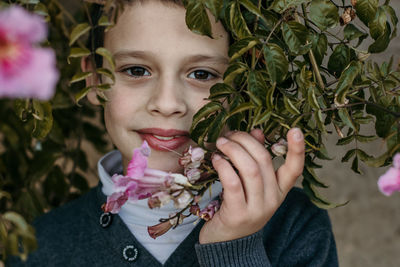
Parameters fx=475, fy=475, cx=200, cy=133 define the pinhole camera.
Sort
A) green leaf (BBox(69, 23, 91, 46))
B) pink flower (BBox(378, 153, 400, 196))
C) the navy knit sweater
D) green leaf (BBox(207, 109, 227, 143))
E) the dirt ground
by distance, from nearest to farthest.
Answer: pink flower (BBox(378, 153, 400, 196)) < green leaf (BBox(69, 23, 91, 46)) < green leaf (BBox(207, 109, 227, 143)) < the navy knit sweater < the dirt ground

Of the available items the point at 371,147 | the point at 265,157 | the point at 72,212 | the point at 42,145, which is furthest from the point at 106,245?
the point at 371,147

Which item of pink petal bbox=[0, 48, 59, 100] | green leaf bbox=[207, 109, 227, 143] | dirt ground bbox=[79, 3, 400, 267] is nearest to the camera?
pink petal bbox=[0, 48, 59, 100]

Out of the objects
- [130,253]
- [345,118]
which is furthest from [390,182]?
[130,253]

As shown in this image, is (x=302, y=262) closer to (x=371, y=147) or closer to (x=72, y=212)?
(x=72, y=212)

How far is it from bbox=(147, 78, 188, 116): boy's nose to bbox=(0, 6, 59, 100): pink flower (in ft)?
1.90

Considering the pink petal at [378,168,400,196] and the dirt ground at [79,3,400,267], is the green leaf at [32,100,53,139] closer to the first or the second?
the pink petal at [378,168,400,196]

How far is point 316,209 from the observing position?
1181 millimetres

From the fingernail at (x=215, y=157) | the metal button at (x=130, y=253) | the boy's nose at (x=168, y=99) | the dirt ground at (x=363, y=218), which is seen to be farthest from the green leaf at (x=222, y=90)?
the dirt ground at (x=363, y=218)

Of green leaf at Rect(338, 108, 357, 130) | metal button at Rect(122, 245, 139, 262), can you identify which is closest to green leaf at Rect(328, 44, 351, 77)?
green leaf at Rect(338, 108, 357, 130)

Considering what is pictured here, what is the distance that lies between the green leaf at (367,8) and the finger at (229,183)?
294 millimetres

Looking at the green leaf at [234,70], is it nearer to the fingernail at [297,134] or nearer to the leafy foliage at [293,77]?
the leafy foliage at [293,77]

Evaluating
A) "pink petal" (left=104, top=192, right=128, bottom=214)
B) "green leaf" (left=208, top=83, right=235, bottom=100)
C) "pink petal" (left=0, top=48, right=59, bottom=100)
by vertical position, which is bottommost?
"pink petal" (left=104, top=192, right=128, bottom=214)

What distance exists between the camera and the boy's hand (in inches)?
29.2

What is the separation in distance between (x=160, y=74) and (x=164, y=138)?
14 cm
